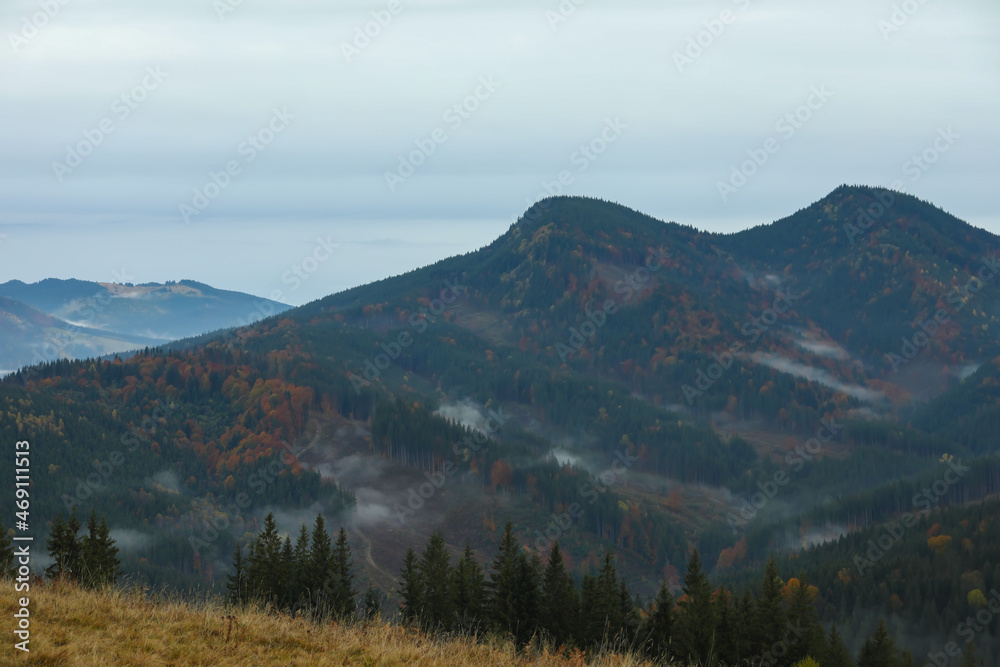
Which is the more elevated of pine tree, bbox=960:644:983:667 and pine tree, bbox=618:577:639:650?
pine tree, bbox=618:577:639:650

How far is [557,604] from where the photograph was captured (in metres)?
56.4

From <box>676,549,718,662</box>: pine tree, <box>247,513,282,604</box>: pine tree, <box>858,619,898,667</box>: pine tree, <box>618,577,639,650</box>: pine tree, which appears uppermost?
<box>247,513,282,604</box>: pine tree

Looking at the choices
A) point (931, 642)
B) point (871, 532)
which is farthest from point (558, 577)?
point (871, 532)

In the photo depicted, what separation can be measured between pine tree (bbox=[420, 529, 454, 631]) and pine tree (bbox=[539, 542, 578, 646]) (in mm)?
7329

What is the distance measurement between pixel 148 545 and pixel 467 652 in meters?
200

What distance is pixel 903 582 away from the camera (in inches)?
6127

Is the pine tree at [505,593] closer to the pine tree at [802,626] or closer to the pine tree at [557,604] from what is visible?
the pine tree at [557,604]

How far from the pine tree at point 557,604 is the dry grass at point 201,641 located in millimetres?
36063

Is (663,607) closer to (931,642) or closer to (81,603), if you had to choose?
(81,603)

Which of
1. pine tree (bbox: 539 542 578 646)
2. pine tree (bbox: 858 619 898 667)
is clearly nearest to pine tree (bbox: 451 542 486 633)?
pine tree (bbox: 539 542 578 646)

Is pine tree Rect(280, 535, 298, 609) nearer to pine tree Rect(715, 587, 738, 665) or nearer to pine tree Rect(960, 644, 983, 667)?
pine tree Rect(715, 587, 738, 665)

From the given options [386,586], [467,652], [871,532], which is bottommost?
[386,586]

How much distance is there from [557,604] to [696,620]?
33.9 feet

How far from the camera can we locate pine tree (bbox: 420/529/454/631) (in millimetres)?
57875
